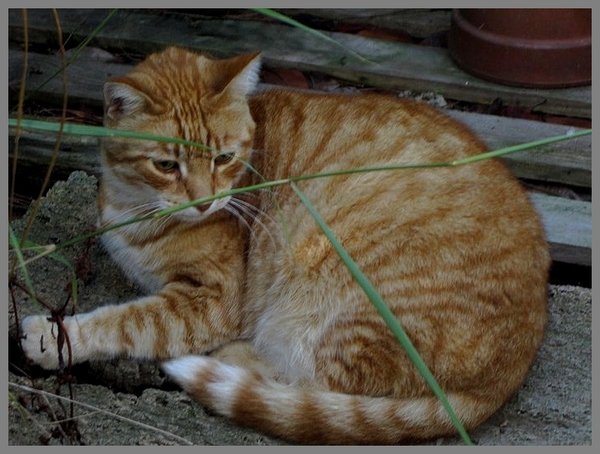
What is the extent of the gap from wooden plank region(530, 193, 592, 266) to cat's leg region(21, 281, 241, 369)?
1517mm

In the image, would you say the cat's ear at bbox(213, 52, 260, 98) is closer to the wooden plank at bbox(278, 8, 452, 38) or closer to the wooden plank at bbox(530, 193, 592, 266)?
the wooden plank at bbox(530, 193, 592, 266)

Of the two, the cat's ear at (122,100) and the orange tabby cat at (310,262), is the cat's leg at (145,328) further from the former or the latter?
the cat's ear at (122,100)

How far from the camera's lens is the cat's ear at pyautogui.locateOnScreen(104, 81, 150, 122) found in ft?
12.0

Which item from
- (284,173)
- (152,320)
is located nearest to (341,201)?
(284,173)

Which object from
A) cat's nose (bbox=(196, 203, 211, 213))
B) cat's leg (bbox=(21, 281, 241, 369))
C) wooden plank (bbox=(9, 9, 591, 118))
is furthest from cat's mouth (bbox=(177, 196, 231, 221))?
wooden plank (bbox=(9, 9, 591, 118))

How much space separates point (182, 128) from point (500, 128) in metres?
1.93

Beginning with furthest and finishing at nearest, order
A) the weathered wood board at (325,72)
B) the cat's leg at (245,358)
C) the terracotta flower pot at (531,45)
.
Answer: the terracotta flower pot at (531,45) < the weathered wood board at (325,72) < the cat's leg at (245,358)

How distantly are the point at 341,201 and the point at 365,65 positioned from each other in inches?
67.5

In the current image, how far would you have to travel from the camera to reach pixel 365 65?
5445mm

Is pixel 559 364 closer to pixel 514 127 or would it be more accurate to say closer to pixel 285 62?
pixel 514 127

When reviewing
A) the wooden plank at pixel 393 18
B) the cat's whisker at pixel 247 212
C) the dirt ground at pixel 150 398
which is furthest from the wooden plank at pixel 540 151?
the cat's whisker at pixel 247 212

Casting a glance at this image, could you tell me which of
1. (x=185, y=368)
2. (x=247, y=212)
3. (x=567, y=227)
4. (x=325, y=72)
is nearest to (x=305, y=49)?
(x=325, y=72)

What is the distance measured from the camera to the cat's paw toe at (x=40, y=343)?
3.79 meters

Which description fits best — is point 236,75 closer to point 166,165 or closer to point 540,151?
point 166,165
